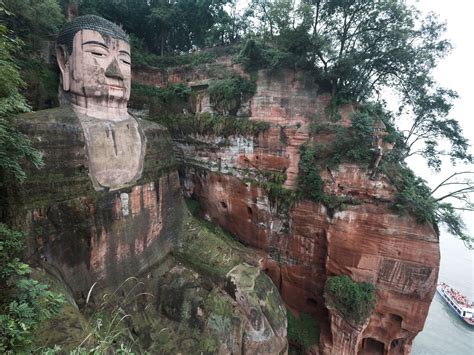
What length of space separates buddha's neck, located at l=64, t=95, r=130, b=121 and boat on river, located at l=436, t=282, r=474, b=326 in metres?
28.2

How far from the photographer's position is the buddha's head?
6695mm

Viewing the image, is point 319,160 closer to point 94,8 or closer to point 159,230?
point 159,230

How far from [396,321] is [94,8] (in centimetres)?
2096

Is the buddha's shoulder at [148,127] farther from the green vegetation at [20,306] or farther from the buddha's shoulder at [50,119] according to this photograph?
the green vegetation at [20,306]

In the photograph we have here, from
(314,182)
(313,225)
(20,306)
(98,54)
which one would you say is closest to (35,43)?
(98,54)

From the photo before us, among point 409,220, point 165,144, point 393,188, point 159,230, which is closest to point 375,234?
point 409,220

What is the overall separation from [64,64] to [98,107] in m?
1.46

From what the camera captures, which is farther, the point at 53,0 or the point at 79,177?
the point at 53,0

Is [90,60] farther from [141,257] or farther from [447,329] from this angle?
[447,329]

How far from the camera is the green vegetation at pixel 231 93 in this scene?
11414mm

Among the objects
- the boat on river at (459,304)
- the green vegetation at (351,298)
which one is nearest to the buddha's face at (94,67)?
the green vegetation at (351,298)

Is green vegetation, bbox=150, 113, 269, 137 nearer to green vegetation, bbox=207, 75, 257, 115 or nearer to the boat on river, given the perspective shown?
green vegetation, bbox=207, 75, 257, 115

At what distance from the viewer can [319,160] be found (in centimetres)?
1015

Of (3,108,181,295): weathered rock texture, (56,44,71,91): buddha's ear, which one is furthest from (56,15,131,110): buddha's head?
(3,108,181,295): weathered rock texture
